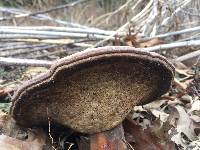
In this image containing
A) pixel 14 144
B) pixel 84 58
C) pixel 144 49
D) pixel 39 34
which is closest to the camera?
pixel 84 58

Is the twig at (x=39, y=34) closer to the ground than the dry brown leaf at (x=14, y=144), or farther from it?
farther from it

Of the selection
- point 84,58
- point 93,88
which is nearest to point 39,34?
point 93,88

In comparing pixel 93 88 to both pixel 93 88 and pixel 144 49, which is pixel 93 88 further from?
pixel 144 49

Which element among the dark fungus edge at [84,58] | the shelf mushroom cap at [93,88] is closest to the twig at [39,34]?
the shelf mushroom cap at [93,88]

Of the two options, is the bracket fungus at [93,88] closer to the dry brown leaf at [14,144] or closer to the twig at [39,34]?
the dry brown leaf at [14,144]

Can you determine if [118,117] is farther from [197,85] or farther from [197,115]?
[197,85]

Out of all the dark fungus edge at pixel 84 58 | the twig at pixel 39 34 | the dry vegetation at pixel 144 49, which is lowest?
the dry vegetation at pixel 144 49

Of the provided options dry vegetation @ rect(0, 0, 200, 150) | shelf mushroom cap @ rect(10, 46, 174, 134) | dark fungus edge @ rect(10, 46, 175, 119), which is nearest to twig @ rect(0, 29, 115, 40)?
dry vegetation @ rect(0, 0, 200, 150)

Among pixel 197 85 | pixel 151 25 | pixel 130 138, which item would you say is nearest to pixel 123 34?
pixel 151 25
